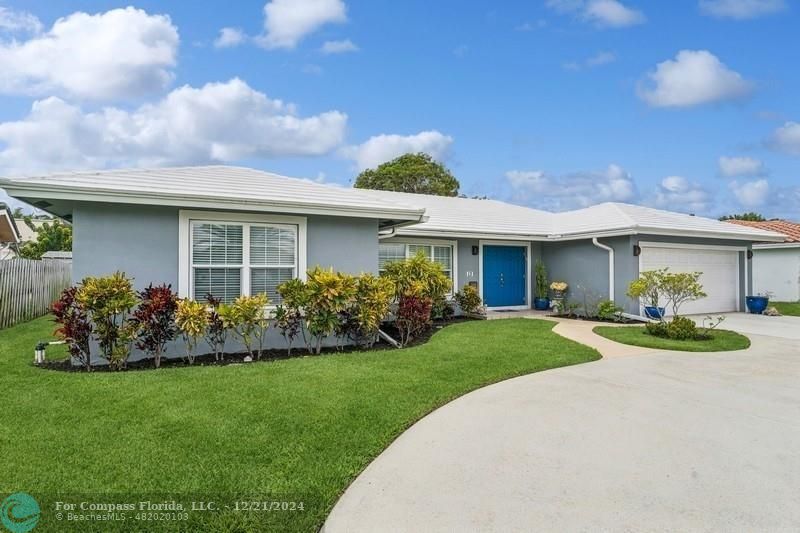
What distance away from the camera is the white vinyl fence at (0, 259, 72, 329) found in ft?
42.6

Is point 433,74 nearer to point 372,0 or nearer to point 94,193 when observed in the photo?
point 372,0

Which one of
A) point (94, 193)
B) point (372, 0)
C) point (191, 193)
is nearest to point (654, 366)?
point (191, 193)

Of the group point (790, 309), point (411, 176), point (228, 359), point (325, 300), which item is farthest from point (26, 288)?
point (790, 309)

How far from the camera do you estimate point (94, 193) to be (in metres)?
7.43

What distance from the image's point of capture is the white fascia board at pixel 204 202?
23.6 ft

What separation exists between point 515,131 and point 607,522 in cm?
1879

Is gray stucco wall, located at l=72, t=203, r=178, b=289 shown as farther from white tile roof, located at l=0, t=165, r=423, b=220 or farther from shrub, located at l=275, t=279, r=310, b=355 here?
shrub, located at l=275, t=279, r=310, b=355

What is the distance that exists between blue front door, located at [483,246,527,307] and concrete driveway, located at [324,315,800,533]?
9706 millimetres

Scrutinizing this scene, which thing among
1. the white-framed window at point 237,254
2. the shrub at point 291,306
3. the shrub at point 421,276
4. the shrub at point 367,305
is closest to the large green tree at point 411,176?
the shrub at point 421,276

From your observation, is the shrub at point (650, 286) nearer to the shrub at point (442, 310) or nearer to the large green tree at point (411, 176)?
the shrub at point (442, 310)

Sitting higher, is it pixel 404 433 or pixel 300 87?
pixel 300 87

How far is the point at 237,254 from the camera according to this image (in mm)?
8734

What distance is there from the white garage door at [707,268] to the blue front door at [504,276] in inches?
164

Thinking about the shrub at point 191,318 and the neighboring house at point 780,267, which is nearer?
the shrub at point 191,318
